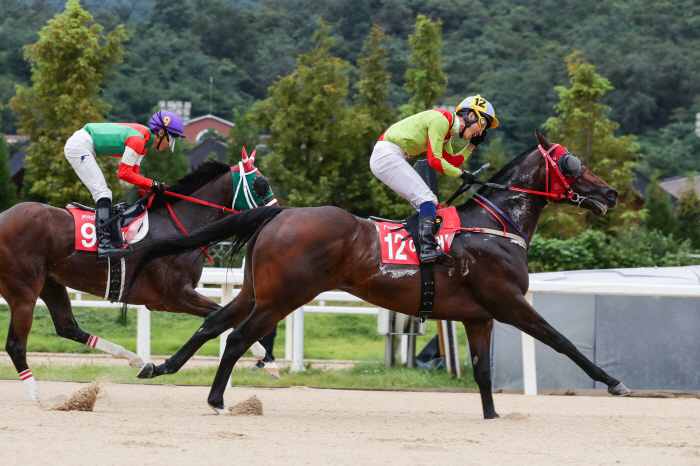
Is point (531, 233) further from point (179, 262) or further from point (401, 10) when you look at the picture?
point (401, 10)

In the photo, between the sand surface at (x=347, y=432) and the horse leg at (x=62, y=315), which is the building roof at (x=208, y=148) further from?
the sand surface at (x=347, y=432)

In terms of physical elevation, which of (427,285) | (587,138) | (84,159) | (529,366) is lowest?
(529,366)

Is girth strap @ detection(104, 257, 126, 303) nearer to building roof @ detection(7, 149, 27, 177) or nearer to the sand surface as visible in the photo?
the sand surface

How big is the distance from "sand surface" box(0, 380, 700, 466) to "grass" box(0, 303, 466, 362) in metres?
3.99

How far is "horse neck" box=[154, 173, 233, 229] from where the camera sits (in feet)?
19.8

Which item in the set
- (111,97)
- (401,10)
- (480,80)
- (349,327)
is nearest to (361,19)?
(401,10)

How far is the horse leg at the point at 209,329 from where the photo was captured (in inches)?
201

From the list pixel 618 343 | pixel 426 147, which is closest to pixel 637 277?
pixel 618 343

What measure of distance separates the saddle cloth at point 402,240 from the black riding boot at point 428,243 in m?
0.06

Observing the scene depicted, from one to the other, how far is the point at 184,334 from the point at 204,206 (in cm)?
603

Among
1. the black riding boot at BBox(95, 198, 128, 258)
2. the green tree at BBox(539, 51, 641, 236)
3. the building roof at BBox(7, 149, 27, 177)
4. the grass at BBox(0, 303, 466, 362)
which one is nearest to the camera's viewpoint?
the black riding boot at BBox(95, 198, 128, 258)

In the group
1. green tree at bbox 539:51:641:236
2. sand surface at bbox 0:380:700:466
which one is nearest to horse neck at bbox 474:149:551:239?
sand surface at bbox 0:380:700:466

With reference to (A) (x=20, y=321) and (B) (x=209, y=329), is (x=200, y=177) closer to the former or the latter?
(B) (x=209, y=329)

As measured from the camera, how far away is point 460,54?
230 feet
